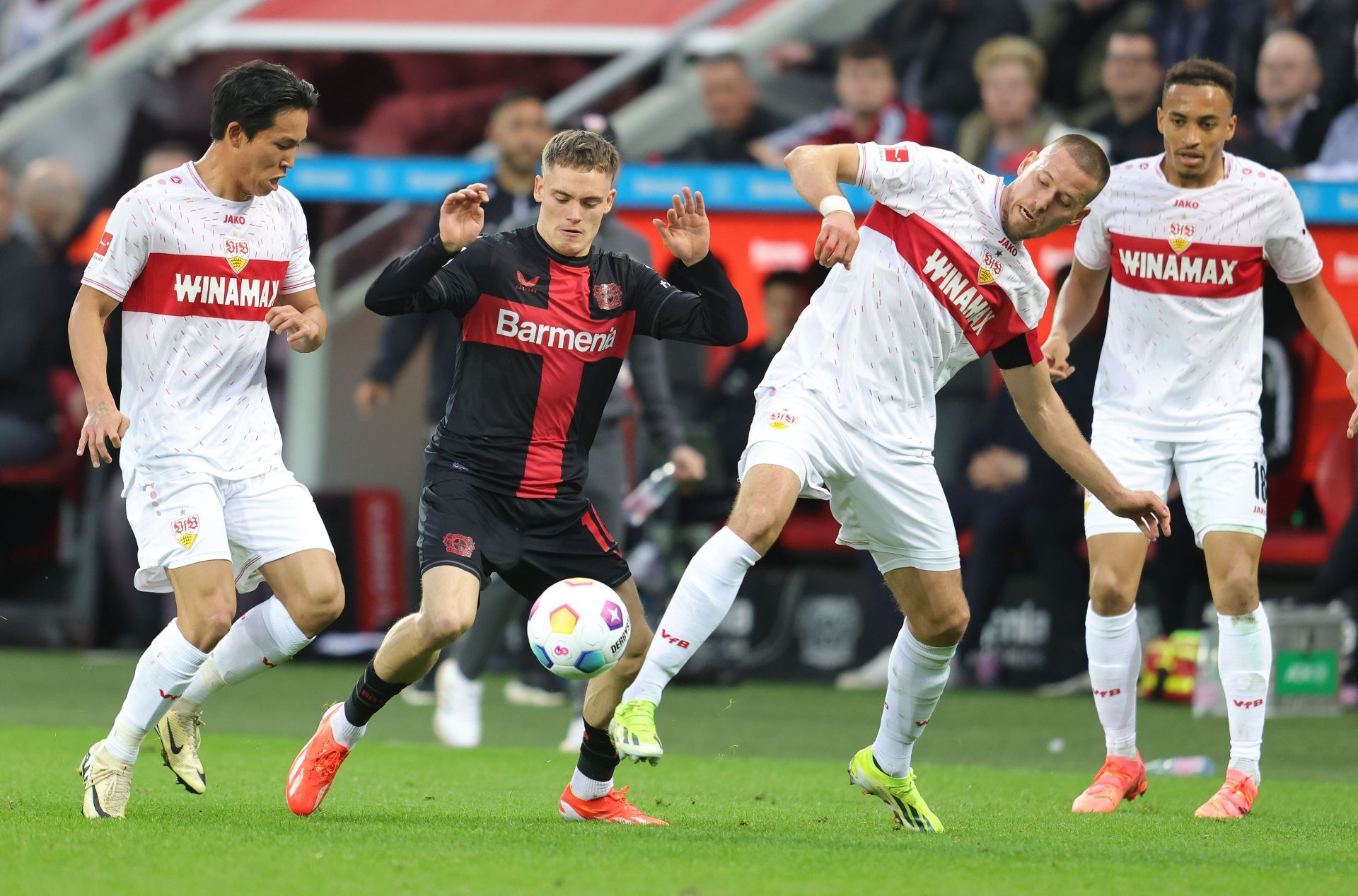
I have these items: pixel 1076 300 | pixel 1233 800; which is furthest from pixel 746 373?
pixel 1233 800

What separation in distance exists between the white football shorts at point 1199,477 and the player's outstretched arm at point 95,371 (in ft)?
11.1

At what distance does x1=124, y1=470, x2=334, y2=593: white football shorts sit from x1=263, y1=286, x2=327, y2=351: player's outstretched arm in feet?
1.49

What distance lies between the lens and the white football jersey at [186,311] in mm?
5797

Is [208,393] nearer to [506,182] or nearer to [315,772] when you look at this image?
[315,772]

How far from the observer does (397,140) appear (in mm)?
14344

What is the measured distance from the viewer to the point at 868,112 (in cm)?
1254

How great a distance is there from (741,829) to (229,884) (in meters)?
1.79

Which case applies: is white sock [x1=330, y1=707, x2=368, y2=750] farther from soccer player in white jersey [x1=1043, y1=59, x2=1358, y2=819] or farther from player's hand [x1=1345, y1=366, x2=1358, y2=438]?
player's hand [x1=1345, y1=366, x2=1358, y2=438]

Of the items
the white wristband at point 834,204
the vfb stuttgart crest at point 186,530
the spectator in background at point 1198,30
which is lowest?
the vfb stuttgart crest at point 186,530

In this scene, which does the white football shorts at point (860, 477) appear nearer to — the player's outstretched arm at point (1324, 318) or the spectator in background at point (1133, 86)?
the player's outstretched arm at point (1324, 318)

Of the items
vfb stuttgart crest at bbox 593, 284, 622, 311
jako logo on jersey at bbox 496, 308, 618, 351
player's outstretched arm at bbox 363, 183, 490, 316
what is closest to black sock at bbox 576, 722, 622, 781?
jako logo on jersey at bbox 496, 308, 618, 351

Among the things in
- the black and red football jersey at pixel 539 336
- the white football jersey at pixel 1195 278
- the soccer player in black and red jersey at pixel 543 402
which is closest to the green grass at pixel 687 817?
the soccer player in black and red jersey at pixel 543 402

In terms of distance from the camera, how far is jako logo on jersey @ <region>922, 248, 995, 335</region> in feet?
19.4

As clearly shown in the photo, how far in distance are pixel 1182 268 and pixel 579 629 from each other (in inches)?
Result: 109
